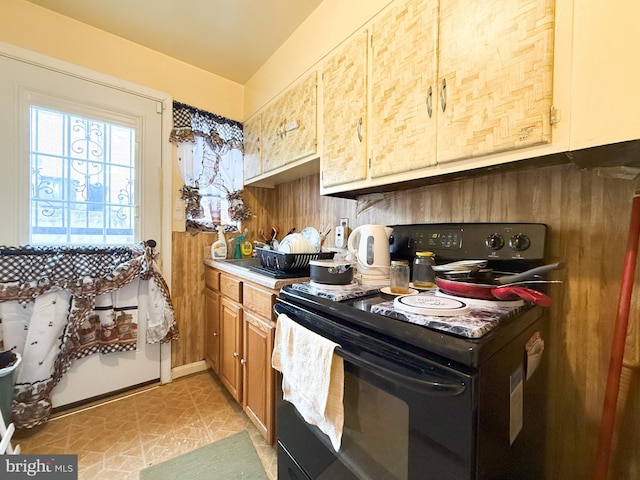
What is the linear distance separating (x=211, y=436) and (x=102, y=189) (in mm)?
1686

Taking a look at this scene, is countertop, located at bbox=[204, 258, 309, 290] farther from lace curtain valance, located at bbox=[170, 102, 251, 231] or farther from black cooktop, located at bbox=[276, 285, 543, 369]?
lace curtain valance, located at bbox=[170, 102, 251, 231]

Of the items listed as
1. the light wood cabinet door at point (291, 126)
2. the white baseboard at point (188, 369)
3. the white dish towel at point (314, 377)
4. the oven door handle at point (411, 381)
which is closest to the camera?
the oven door handle at point (411, 381)

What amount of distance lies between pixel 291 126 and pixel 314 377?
140 cm

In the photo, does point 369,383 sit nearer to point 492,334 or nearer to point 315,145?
point 492,334

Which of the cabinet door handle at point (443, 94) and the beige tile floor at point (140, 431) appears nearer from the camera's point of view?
the cabinet door handle at point (443, 94)

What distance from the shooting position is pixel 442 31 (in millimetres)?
906

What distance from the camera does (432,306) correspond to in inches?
26.5

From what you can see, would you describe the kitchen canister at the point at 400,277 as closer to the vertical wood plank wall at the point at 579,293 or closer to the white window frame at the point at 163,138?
the vertical wood plank wall at the point at 579,293

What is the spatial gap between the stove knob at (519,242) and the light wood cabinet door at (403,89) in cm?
38

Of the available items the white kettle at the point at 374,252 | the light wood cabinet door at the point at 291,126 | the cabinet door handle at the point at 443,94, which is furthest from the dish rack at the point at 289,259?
the cabinet door handle at the point at 443,94

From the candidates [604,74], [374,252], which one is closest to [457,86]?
[604,74]

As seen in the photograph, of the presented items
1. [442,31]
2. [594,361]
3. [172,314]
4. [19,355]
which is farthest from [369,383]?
[19,355]

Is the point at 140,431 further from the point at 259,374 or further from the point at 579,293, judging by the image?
the point at 579,293

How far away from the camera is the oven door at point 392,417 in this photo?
A: 51cm
